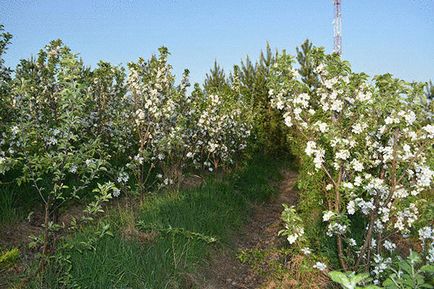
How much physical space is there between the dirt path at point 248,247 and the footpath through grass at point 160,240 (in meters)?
0.24

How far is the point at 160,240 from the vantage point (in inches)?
229

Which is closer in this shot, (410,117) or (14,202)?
(410,117)

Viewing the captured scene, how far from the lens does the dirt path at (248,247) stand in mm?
6012

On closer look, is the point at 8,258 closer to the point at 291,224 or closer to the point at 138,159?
the point at 291,224

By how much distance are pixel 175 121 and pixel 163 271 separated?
407 cm

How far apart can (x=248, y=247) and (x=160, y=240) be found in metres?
2.36

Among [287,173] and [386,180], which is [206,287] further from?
[287,173]

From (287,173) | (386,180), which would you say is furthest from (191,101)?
(287,173)

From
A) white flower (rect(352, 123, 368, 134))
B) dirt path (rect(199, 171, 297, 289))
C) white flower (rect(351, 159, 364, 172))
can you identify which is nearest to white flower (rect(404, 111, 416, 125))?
white flower (rect(352, 123, 368, 134))

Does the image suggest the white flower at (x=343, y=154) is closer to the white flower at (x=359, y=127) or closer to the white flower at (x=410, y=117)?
the white flower at (x=359, y=127)

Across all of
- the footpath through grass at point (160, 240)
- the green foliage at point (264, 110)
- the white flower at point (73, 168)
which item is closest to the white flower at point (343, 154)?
the footpath through grass at point (160, 240)

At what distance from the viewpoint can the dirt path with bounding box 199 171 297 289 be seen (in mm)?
6012

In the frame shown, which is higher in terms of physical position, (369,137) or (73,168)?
(369,137)

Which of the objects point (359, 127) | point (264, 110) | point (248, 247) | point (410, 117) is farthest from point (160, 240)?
point (264, 110)
